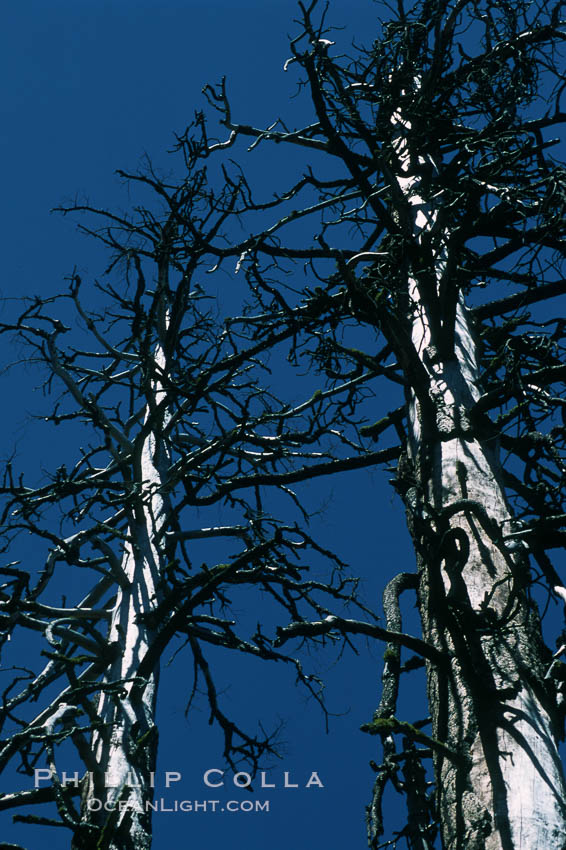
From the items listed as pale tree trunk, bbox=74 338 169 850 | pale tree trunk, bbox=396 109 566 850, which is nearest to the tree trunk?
pale tree trunk, bbox=396 109 566 850

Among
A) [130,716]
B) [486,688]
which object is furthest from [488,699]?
[130,716]

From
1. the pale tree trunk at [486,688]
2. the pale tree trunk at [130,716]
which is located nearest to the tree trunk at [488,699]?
the pale tree trunk at [486,688]

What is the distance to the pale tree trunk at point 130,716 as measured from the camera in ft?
15.3

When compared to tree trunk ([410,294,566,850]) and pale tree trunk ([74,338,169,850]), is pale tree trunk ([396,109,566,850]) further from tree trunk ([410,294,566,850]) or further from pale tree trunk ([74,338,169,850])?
pale tree trunk ([74,338,169,850])

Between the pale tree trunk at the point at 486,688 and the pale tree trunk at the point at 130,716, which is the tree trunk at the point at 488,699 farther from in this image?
the pale tree trunk at the point at 130,716

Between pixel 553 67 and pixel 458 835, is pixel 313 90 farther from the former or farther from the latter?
pixel 458 835

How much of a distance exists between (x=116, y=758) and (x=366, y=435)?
7.65 feet

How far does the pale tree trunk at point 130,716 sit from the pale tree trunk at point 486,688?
5.57 feet

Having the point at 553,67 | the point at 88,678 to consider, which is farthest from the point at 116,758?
the point at 553,67

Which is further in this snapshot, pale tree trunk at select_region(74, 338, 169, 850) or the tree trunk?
pale tree trunk at select_region(74, 338, 169, 850)

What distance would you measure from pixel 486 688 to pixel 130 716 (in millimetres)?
2545

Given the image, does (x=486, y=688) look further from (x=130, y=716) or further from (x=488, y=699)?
(x=130, y=716)

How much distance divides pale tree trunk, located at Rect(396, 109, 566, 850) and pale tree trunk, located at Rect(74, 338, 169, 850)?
66.8 inches

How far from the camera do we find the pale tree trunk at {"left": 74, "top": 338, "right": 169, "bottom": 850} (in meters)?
4.66
